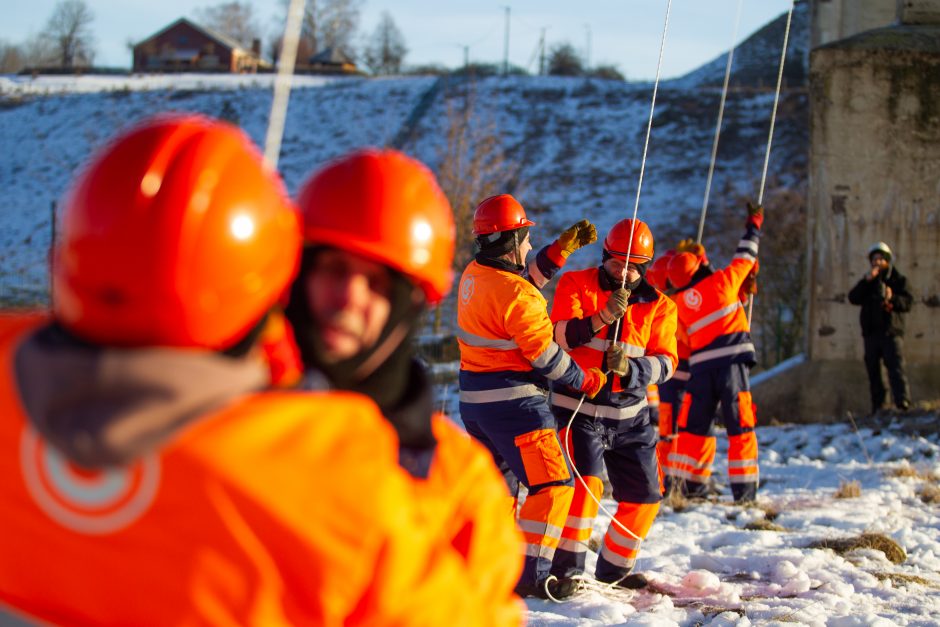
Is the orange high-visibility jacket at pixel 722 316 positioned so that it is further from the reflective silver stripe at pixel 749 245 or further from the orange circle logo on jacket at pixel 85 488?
the orange circle logo on jacket at pixel 85 488

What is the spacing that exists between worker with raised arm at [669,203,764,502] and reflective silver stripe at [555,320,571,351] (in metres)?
2.93

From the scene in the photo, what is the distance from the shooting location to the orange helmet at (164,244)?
1646 millimetres

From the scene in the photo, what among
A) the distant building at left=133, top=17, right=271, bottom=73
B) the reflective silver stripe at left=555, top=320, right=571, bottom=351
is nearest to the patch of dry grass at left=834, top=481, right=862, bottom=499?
the reflective silver stripe at left=555, top=320, right=571, bottom=351

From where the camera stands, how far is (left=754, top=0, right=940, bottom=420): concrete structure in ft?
41.6

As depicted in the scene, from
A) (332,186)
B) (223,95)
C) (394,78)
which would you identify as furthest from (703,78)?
(332,186)

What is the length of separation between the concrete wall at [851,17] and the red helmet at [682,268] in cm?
671

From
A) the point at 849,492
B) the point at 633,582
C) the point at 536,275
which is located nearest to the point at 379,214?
the point at 633,582

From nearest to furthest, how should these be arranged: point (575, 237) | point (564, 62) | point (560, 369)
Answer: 1. point (560, 369)
2. point (575, 237)
3. point (564, 62)

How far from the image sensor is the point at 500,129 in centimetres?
3453

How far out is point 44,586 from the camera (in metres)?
1.73

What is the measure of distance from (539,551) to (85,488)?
4.36m

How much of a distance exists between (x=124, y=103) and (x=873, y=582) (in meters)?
37.2

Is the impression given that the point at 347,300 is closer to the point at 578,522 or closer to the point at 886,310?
the point at 578,522

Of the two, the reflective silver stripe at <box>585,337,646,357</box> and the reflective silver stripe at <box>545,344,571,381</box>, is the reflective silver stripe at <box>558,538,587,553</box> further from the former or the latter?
the reflective silver stripe at <box>585,337,646,357</box>
